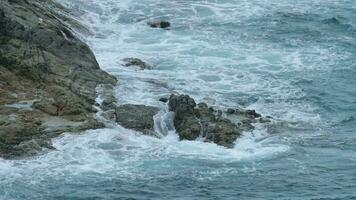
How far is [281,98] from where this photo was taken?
35.0 m

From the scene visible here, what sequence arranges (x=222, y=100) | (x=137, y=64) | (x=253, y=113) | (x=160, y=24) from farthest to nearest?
(x=160, y=24)
(x=137, y=64)
(x=222, y=100)
(x=253, y=113)

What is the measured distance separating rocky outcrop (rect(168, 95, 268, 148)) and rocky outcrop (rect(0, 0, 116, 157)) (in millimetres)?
3695

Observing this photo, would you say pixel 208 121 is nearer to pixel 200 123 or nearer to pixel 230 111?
pixel 200 123

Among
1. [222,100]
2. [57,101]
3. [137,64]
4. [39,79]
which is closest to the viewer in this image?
[57,101]

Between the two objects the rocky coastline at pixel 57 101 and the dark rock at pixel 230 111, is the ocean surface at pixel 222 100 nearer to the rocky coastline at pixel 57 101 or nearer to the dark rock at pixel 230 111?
the rocky coastline at pixel 57 101

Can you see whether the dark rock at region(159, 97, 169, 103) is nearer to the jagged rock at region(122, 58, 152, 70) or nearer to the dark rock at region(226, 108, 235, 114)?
the dark rock at region(226, 108, 235, 114)

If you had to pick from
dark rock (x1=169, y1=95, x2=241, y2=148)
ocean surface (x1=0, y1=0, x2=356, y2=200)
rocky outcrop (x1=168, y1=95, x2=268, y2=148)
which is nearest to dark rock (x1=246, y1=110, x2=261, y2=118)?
rocky outcrop (x1=168, y1=95, x2=268, y2=148)

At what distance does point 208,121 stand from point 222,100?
426cm

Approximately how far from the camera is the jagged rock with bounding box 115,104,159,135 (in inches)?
1176

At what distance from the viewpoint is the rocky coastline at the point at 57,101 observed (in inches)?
1112

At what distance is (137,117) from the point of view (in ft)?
99.9

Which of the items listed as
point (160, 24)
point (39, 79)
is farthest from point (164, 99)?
point (160, 24)

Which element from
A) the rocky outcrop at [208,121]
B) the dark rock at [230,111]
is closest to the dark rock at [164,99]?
the rocky outcrop at [208,121]

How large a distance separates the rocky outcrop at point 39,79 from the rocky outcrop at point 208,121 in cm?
370
